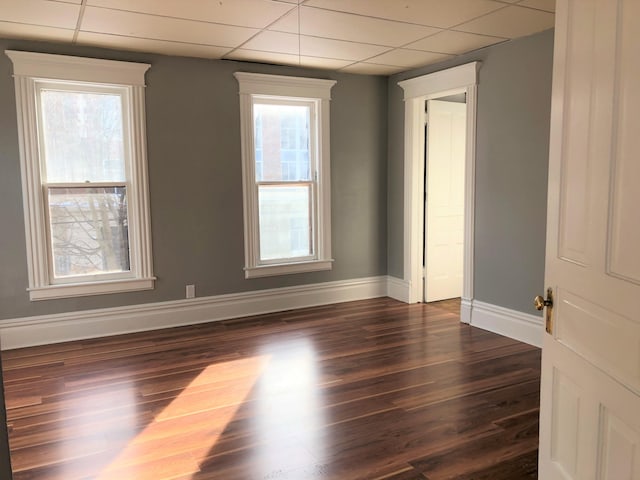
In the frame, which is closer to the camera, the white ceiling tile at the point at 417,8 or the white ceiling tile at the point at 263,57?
the white ceiling tile at the point at 417,8

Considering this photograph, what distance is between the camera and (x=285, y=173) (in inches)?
213

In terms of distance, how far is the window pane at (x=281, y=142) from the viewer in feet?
17.1

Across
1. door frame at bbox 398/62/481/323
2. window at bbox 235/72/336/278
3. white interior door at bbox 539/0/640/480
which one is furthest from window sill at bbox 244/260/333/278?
white interior door at bbox 539/0/640/480

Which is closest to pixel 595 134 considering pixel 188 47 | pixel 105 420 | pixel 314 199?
pixel 105 420

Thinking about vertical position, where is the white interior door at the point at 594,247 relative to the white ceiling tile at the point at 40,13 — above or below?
below

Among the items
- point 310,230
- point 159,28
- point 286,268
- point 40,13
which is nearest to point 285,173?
point 310,230

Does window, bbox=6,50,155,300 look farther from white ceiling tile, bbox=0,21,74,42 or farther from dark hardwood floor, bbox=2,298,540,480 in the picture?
dark hardwood floor, bbox=2,298,540,480

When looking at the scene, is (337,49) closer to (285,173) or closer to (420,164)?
(285,173)

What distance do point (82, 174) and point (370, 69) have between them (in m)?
2.93

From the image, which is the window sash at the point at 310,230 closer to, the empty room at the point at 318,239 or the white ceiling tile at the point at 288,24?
the empty room at the point at 318,239

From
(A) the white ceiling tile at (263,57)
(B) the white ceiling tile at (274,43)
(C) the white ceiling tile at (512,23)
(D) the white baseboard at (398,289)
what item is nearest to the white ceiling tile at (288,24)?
(B) the white ceiling tile at (274,43)

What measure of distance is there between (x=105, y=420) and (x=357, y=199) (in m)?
3.54

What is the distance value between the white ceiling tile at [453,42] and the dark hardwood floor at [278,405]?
8.03ft

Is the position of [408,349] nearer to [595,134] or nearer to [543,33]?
[543,33]
